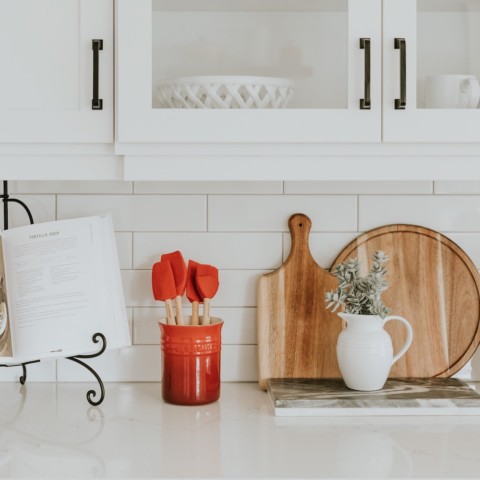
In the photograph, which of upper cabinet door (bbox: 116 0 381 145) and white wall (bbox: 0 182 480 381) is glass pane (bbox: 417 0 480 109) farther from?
white wall (bbox: 0 182 480 381)

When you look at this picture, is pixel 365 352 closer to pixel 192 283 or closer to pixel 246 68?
pixel 192 283

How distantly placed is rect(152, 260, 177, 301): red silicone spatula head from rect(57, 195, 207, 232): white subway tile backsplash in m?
0.14

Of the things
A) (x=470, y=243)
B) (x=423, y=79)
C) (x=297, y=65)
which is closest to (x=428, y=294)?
(x=470, y=243)

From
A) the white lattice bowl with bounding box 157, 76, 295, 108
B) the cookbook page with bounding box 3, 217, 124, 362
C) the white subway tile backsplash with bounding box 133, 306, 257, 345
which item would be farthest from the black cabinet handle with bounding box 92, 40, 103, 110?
the white subway tile backsplash with bounding box 133, 306, 257, 345

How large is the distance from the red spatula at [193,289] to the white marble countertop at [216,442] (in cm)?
20

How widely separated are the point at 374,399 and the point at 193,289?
45 centimetres

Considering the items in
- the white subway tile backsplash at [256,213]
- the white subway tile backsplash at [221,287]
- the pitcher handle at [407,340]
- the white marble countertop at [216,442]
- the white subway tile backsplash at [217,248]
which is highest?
the white subway tile backsplash at [256,213]

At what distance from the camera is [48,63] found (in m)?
1.35

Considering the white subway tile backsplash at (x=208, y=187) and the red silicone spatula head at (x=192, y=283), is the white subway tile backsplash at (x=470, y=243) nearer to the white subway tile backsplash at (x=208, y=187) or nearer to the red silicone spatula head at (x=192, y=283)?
the white subway tile backsplash at (x=208, y=187)

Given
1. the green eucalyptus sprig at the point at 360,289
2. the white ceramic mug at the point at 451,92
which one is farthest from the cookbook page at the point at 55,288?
the white ceramic mug at the point at 451,92

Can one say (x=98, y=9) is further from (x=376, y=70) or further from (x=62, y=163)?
(x=376, y=70)

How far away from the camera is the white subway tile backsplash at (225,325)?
1.70 metres

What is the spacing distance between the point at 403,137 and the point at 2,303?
922 mm

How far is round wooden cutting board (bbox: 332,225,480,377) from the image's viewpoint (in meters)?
1.67
